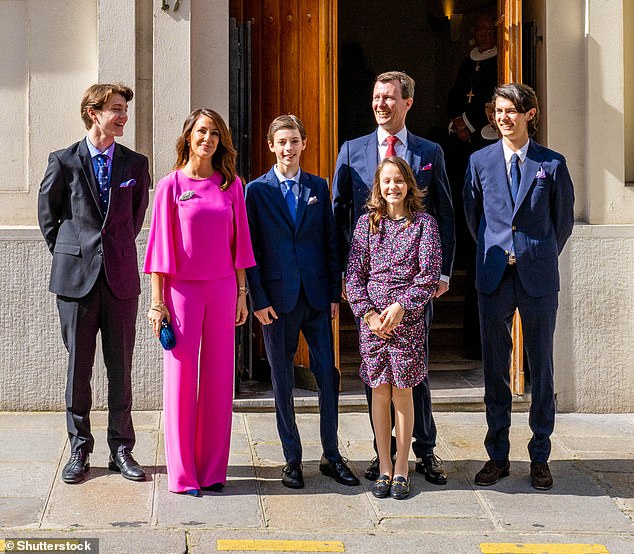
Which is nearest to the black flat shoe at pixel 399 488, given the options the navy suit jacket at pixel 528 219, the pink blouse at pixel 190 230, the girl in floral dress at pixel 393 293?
the girl in floral dress at pixel 393 293

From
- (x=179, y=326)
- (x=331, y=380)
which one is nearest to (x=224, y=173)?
(x=179, y=326)

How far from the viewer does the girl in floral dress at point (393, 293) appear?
527 centimetres

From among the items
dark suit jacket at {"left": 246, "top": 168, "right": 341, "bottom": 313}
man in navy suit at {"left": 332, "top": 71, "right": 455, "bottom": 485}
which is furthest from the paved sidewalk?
dark suit jacket at {"left": 246, "top": 168, "right": 341, "bottom": 313}

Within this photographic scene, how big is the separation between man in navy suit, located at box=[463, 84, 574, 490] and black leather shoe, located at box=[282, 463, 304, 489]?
0.98m

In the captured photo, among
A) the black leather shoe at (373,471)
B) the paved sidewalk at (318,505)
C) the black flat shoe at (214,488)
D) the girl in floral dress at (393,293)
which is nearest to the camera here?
the paved sidewalk at (318,505)

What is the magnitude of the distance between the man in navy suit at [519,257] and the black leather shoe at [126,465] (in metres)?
1.87

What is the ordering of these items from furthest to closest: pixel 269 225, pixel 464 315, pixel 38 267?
pixel 464 315, pixel 38 267, pixel 269 225

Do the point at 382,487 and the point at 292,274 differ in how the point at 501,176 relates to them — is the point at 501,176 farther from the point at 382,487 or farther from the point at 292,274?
the point at 382,487

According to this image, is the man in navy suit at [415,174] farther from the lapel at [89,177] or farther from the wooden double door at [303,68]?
the wooden double door at [303,68]

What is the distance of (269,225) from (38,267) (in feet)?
7.66

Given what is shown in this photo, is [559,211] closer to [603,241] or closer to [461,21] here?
[603,241]

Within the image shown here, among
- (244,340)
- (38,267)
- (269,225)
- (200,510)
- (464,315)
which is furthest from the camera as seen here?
(464,315)

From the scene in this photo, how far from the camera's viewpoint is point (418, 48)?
13445 millimetres

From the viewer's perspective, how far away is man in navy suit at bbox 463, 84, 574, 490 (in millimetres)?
5547
